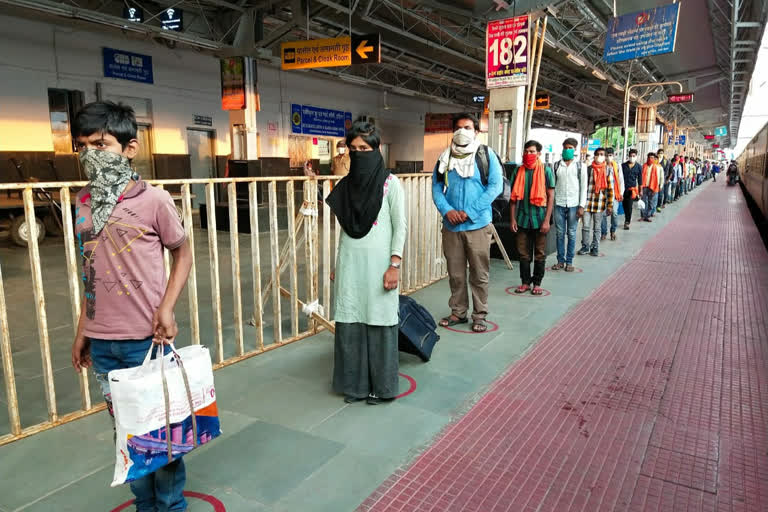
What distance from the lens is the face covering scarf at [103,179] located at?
1.88 metres

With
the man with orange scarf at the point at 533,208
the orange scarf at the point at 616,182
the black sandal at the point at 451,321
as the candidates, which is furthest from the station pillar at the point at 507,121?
the black sandal at the point at 451,321

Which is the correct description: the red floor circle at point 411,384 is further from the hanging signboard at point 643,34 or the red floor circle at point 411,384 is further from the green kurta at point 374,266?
the hanging signboard at point 643,34

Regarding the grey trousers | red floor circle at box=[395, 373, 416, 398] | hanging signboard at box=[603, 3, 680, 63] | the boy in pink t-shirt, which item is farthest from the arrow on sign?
the boy in pink t-shirt

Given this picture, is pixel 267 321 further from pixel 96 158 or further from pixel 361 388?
pixel 96 158

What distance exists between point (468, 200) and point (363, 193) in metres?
1.61

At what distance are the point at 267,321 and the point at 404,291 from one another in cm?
168

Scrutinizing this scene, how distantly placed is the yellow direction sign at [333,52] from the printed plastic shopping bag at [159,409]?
33.1ft

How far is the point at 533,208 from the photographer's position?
19.1 feet

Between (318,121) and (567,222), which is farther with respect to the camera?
(318,121)

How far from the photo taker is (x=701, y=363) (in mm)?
4117

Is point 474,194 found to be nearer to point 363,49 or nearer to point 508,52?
point 508,52

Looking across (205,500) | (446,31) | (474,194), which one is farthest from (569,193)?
(446,31)

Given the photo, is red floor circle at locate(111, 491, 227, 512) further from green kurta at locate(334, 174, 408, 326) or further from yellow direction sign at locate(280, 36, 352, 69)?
yellow direction sign at locate(280, 36, 352, 69)

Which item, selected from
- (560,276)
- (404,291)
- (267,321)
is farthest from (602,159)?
(267,321)
